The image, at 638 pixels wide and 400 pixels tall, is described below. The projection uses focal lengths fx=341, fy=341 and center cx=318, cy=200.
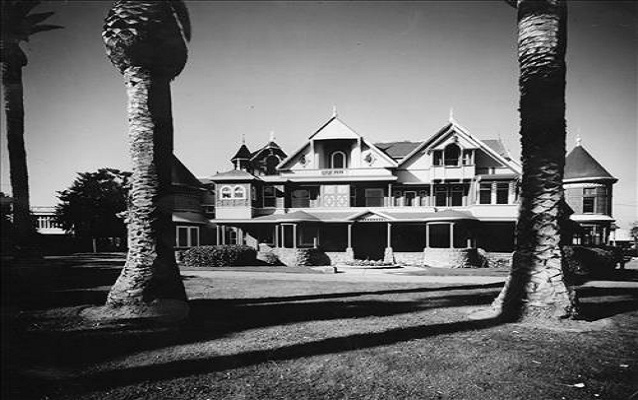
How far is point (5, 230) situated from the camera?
3051mm

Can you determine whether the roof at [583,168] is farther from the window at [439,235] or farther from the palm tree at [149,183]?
the palm tree at [149,183]

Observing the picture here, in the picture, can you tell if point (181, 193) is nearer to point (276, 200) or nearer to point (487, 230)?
point (276, 200)

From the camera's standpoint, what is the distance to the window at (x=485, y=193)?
2677 cm

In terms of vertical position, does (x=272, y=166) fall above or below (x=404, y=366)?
above

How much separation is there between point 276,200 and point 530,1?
80.1ft

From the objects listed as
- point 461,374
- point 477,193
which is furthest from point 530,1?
point 477,193

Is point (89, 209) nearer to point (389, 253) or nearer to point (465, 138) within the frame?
point (389, 253)

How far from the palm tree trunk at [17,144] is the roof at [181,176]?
25527mm

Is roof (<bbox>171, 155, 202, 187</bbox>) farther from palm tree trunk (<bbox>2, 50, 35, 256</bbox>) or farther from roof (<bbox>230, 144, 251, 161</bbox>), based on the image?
palm tree trunk (<bbox>2, 50, 35, 256</bbox>)

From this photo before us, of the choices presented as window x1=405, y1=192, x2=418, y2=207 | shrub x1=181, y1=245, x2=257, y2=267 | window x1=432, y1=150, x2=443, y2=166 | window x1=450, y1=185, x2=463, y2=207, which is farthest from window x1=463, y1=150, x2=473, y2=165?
shrub x1=181, y1=245, x2=257, y2=267

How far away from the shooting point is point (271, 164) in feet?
107

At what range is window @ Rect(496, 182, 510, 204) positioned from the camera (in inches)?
1045

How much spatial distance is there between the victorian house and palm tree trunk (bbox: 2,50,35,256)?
22100 mm

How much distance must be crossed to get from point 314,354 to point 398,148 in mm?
30171
